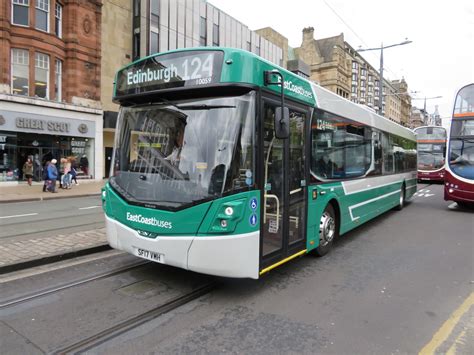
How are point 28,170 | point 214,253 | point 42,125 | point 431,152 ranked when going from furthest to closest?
point 431,152
point 42,125
point 28,170
point 214,253

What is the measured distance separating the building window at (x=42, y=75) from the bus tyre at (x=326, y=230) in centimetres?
2018

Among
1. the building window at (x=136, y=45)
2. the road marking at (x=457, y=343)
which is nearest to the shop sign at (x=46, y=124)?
the building window at (x=136, y=45)

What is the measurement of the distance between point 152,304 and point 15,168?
19.2 m

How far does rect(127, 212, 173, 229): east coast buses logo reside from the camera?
13.6ft

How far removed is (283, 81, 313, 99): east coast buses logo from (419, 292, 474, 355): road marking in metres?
3.45

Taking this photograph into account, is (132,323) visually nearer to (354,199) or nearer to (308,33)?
(354,199)

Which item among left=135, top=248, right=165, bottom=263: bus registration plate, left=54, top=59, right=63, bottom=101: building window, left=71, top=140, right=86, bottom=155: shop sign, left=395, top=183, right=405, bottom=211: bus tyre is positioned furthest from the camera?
left=71, top=140, right=86, bottom=155: shop sign

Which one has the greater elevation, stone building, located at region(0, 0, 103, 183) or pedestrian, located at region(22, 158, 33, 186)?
stone building, located at region(0, 0, 103, 183)

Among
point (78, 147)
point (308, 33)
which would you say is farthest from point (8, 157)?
point (308, 33)

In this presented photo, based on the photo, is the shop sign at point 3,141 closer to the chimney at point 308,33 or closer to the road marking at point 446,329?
the road marking at point 446,329

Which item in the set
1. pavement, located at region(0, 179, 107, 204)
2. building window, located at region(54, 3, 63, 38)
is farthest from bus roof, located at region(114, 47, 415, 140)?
building window, located at region(54, 3, 63, 38)

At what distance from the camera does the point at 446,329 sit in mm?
3621

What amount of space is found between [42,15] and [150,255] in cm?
2180

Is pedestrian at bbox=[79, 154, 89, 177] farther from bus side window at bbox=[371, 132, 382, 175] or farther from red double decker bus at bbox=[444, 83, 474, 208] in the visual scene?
red double decker bus at bbox=[444, 83, 474, 208]
